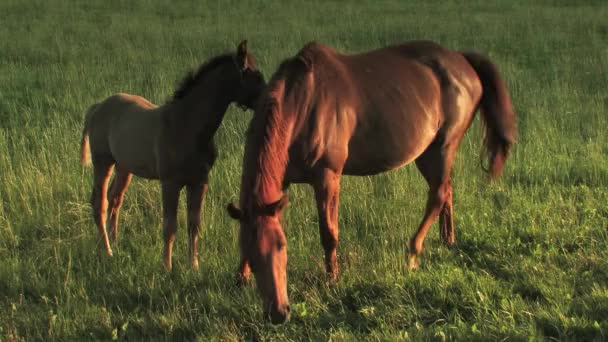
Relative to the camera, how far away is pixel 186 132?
4332mm

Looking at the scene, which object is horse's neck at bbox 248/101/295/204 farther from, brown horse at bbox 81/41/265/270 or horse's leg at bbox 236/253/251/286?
horse's leg at bbox 236/253/251/286

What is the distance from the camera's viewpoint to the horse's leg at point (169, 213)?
4.38m

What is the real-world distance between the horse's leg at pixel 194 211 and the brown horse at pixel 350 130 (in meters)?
0.62

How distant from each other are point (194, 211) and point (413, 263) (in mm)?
1572

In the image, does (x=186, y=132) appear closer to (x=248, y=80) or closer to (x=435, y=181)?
(x=248, y=80)

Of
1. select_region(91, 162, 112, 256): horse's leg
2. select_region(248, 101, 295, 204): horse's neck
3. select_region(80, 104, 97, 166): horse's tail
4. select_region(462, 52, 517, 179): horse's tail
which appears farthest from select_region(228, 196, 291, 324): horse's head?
select_region(462, 52, 517, 179): horse's tail

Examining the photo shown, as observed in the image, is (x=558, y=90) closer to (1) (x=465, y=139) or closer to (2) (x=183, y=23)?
(1) (x=465, y=139)

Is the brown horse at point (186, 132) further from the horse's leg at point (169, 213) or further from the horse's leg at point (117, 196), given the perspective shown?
the horse's leg at point (117, 196)

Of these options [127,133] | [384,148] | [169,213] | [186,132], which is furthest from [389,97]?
[127,133]

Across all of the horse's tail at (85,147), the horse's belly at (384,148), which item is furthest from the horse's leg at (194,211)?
the horse's tail at (85,147)

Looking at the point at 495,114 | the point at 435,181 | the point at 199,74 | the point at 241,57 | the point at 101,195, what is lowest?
the point at 101,195

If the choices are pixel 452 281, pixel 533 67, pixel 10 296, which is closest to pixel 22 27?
pixel 533 67

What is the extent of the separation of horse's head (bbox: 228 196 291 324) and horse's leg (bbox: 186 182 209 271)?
43.6 inches

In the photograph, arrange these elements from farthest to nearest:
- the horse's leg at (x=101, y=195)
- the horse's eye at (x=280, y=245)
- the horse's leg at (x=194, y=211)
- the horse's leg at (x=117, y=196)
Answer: the horse's leg at (x=117, y=196) < the horse's leg at (x=101, y=195) < the horse's leg at (x=194, y=211) < the horse's eye at (x=280, y=245)
